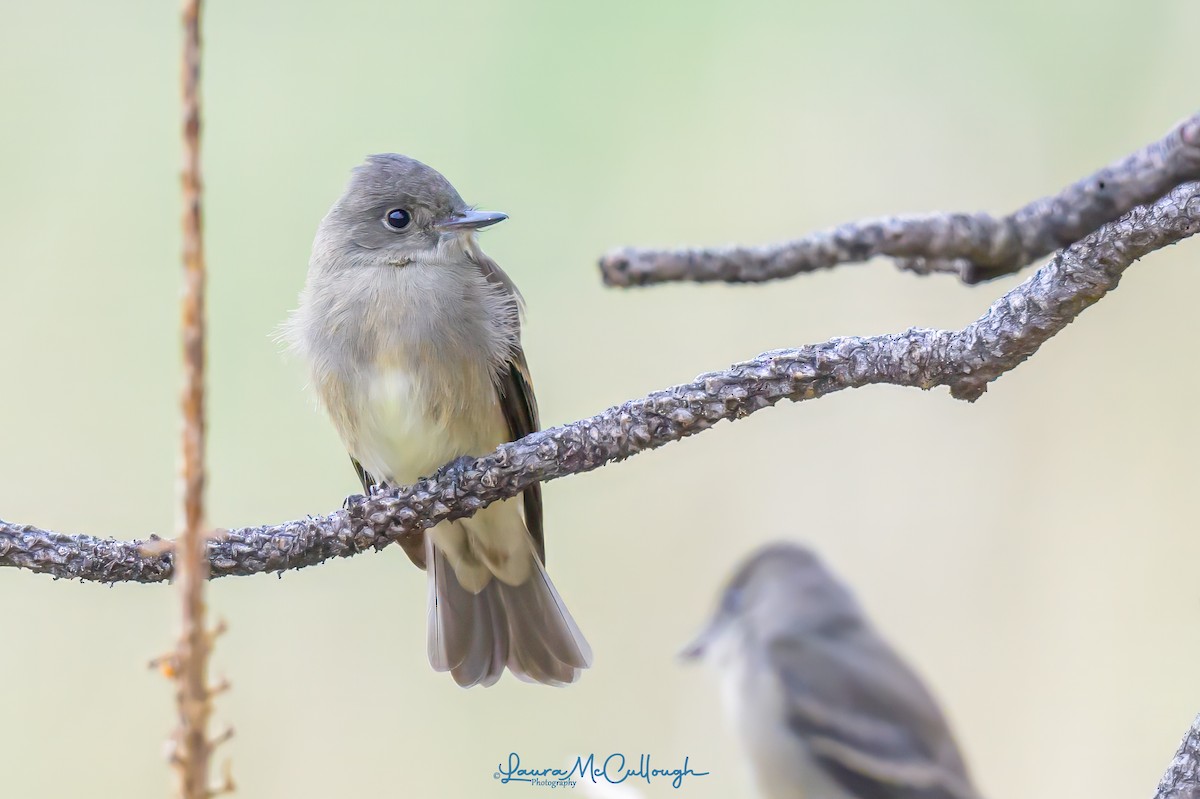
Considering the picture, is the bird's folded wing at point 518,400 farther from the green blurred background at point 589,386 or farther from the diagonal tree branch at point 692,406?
the green blurred background at point 589,386

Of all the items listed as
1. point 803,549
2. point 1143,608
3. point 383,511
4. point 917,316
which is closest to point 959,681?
point 1143,608

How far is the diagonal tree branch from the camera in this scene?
1182 mm

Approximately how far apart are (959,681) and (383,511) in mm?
2494

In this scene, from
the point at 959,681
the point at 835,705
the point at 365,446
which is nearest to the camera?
the point at 835,705

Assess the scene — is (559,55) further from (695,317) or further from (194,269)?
(194,269)

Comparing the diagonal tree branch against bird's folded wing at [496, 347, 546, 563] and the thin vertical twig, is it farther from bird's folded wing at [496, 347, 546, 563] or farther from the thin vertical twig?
bird's folded wing at [496, 347, 546, 563]

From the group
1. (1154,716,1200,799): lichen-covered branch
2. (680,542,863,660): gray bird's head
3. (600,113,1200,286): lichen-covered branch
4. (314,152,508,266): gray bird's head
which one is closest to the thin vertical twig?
(600,113,1200,286): lichen-covered branch

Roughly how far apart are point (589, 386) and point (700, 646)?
6.19ft

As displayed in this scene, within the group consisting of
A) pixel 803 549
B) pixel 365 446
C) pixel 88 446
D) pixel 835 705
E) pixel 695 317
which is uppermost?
pixel 695 317

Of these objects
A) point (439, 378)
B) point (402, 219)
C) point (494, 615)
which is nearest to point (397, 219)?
point (402, 219)

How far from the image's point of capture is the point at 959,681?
372cm

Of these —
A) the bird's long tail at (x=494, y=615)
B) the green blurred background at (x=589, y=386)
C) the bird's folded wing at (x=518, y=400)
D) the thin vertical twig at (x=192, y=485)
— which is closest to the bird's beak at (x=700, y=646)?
the bird's long tail at (x=494, y=615)

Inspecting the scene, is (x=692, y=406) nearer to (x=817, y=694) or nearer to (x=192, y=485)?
(x=192, y=485)

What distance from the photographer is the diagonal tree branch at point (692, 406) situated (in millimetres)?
1182
